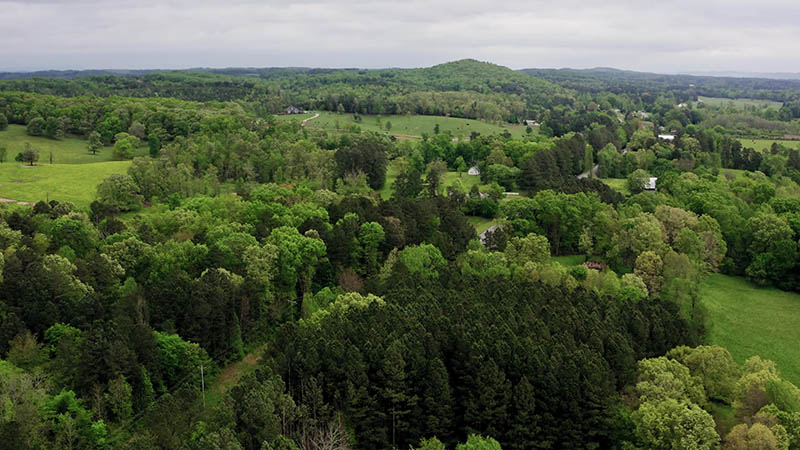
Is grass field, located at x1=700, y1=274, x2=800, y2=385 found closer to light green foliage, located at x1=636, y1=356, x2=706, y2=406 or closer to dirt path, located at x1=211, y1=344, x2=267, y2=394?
light green foliage, located at x1=636, y1=356, x2=706, y2=406

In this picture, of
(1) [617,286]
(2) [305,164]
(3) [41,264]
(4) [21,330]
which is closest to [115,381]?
(4) [21,330]

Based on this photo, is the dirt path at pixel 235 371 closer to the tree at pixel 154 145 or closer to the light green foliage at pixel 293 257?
the light green foliage at pixel 293 257

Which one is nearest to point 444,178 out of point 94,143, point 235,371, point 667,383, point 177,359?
point 94,143

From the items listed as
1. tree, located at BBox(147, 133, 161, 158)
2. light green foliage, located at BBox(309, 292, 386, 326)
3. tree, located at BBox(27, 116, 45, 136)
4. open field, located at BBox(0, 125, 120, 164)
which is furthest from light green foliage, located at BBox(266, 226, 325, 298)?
tree, located at BBox(27, 116, 45, 136)

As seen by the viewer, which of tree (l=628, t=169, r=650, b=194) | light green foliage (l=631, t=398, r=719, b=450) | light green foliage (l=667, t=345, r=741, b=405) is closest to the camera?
light green foliage (l=631, t=398, r=719, b=450)

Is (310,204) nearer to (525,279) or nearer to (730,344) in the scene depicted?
(525,279)
